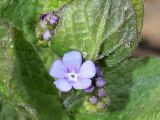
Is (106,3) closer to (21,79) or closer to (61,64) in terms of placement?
(61,64)

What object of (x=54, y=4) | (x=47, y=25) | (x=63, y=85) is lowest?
(x=63, y=85)

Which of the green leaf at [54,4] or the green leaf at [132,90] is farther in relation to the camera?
the green leaf at [132,90]

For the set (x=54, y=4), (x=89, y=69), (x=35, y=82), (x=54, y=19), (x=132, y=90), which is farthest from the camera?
(x=132, y=90)

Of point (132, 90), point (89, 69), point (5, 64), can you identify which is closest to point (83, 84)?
point (89, 69)

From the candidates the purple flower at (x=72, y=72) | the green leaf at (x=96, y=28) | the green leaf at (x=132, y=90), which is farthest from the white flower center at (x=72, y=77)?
the green leaf at (x=132, y=90)

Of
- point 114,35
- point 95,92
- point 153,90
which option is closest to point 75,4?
point 114,35

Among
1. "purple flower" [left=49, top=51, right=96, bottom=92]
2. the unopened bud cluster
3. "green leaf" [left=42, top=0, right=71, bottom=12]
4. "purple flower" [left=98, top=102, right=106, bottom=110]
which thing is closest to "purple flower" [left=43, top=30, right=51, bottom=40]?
the unopened bud cluster

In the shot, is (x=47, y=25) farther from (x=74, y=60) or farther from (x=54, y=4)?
(x=74, y=60)

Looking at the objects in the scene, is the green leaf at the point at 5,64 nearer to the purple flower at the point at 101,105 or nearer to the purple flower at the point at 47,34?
the purple flower at the point at 47,34

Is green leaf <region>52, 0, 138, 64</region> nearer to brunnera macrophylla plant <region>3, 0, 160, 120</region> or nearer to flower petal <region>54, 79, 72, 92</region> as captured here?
brunnera macrophylla plant <region>3, 0, 160, 120</region>
